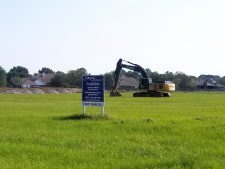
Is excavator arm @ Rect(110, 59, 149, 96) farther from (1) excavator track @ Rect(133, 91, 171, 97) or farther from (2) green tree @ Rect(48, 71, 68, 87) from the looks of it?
(2) green tree @ Rect(48, 71, 68, 87)

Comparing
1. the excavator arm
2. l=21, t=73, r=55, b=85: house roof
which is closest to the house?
l=21, t=73, r=55, b=85: house roof

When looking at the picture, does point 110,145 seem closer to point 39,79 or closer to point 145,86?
point 145,86

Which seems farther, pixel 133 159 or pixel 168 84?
pixel 168 84

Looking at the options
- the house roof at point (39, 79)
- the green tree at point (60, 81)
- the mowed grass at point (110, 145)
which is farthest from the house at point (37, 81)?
the mowed grass at point (110, 145)

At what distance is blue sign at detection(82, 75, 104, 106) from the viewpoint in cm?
2520

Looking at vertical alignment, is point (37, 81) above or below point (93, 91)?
above

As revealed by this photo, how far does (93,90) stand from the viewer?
83.5ft

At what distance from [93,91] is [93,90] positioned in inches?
2.0

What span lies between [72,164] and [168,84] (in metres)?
64.9

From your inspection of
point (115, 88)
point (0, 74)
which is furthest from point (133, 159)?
point (0, 74)

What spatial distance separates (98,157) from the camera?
39.9 feet

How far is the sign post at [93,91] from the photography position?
25.2 m

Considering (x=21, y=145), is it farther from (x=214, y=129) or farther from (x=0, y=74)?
(x=0, y=74)

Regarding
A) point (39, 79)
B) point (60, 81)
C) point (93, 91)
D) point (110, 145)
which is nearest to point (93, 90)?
point (93, 91)
